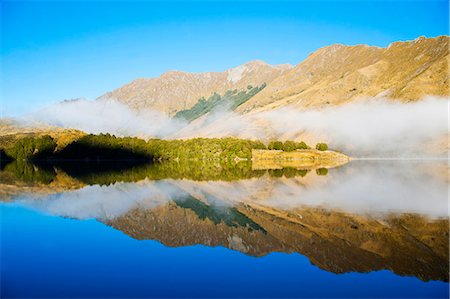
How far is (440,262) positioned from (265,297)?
1235 centimetres

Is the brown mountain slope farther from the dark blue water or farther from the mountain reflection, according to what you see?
the dark blue water

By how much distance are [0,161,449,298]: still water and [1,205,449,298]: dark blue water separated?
0.07m

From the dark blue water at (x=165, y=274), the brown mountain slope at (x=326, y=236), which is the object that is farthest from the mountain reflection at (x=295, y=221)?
the dark blue water at (x=165, y=274)

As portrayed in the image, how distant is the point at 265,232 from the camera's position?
36531 millimetres

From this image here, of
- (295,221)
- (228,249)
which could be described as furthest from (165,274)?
(295,221)

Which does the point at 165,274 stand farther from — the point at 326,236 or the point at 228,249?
the point at 326,236

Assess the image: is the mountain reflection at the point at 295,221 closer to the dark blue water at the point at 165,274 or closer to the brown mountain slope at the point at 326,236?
the brown mountain slope at the point at 326,236

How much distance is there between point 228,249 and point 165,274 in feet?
25.6

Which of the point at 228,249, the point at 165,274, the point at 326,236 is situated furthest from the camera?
the point at 326,236

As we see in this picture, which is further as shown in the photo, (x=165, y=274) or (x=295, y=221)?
(x=295, y=221)

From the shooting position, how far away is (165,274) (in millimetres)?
24781

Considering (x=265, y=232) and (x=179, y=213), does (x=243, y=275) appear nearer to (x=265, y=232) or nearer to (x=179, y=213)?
(x=265, y=232)

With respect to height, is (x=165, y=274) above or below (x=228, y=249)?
above

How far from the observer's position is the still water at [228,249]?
2256 centimetres
